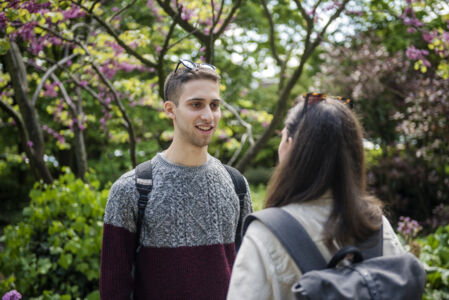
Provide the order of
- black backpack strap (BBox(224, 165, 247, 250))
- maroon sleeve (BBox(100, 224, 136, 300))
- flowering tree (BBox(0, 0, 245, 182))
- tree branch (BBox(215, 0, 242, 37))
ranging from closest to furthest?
maroon sleeve (BBox(100, 224, 136, 300)) → black backpack strap (BBox(224, 165, 247, 250)) → flowering tree (BBox(0, 0, 245, 182)) → tree branch (BBox(215, 0, 242, 37))

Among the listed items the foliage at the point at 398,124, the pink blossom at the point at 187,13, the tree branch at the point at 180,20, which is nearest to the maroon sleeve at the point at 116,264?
the tree branch at the point at 180,20

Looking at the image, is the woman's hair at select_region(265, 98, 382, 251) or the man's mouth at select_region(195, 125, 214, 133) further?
the man's mouth at select_region(195, 125, 214, 133)

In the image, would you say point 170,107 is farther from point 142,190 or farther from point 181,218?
point 181,218

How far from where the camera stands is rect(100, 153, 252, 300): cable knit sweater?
1.90 m

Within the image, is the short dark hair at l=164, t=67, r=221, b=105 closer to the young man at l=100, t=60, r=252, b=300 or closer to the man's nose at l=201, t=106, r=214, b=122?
the young man at l=100, t=60, r=252, b=300

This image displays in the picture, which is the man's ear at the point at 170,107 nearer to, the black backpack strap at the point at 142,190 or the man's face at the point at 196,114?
the man's face at the point at 196,114

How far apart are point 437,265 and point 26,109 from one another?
4680mm

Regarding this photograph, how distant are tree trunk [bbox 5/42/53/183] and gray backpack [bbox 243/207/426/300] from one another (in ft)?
13.2

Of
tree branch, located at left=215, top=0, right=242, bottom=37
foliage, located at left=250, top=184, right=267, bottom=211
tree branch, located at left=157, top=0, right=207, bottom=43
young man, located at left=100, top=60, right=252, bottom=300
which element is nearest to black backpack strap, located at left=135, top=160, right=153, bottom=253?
young man, located at left=100, top=60, right=252, bottom=300

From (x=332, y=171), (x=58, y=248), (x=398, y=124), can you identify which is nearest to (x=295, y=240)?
(x=332, y=171)

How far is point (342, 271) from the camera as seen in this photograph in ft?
3.94

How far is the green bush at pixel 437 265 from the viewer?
14.1 feet

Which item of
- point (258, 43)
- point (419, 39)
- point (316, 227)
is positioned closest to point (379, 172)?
point (419, 39)

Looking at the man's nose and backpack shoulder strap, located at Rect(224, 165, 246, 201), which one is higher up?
the man's nose
